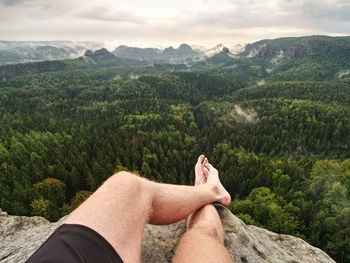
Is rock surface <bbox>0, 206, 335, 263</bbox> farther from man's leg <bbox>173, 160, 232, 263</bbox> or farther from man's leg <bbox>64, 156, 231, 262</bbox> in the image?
man's leg <bbox>64, 156, 231, 262</bbox>

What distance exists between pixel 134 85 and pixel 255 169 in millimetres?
168588

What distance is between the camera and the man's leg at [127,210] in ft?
8.25

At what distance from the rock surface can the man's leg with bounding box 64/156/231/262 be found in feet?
6.53

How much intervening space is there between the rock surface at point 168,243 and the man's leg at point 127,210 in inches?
78.3

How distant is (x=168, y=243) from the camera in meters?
5.66

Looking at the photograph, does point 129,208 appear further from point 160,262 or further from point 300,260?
point 300,260

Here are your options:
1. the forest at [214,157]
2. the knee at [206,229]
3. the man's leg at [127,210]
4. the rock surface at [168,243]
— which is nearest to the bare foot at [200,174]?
the rock surface at [168,243]

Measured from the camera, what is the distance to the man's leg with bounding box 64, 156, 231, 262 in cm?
252

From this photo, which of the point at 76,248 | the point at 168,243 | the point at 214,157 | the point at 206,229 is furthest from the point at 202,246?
the point at 214,157

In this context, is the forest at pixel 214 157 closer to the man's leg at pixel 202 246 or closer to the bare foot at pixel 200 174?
the bare foot at pixel 200 174

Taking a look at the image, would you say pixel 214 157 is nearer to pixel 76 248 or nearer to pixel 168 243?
pixel 168 243

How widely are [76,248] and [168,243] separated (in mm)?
4268

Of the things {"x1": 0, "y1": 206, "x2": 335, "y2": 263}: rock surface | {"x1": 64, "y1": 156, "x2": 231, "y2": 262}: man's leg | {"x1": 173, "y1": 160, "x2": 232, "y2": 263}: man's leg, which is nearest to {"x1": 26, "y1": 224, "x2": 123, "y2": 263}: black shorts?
{"x1": 64, "y1": 156, "x2": 231, "y2": 262}: man's leg

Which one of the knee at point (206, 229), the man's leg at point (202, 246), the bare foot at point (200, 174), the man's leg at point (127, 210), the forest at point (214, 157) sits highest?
the man's leg at point (127, 210)
